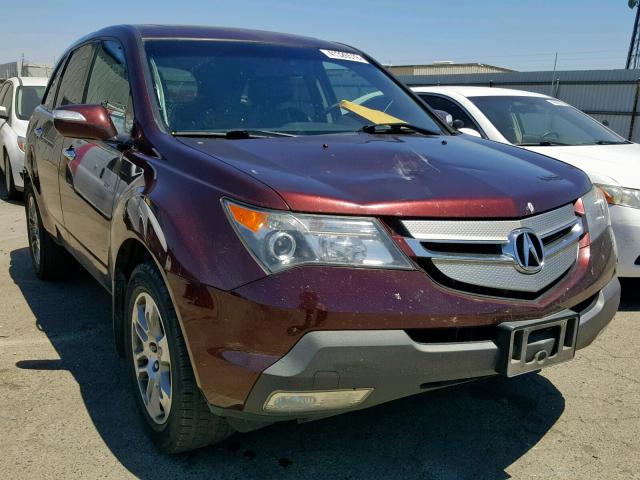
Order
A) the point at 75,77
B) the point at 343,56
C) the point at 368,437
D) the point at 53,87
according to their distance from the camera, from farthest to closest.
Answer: the point at 53,87, the point at 75,77, the point at 343,56, the point at 368,437

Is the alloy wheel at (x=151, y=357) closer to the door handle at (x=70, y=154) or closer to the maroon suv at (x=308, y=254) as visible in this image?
the maroon suv at (x=308, y=254)

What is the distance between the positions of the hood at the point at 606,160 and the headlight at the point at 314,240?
10.4 feet

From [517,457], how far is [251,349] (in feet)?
4.38

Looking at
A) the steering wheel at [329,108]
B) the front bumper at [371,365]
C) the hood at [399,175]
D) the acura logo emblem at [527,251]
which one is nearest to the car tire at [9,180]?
the steering wheel at [329,108]

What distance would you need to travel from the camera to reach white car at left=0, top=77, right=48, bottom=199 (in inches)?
340

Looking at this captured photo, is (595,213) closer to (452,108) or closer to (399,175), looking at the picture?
(399,175)

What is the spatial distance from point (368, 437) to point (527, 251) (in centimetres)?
111

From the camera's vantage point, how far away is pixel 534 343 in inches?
90.9

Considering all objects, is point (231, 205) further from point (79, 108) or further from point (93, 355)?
point (93, 355)

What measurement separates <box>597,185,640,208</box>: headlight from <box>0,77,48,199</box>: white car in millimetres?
7001

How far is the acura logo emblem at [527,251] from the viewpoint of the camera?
7.63ft

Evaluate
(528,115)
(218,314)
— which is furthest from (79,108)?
(528,115)

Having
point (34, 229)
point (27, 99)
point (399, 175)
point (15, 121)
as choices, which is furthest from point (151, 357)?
point (27, 99)

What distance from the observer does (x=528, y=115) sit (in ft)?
20.7
